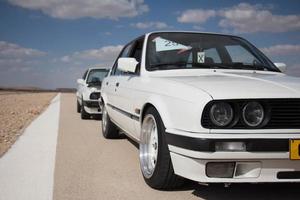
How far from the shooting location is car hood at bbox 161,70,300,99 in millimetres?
3494

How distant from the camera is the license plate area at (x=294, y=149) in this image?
3.42 m

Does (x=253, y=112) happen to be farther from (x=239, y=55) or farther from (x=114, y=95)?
(x=114, y=95)

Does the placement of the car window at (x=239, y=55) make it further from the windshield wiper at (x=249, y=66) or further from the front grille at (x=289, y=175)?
the front grille at (x=289, y=175)

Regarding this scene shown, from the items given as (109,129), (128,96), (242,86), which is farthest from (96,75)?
(242,86)

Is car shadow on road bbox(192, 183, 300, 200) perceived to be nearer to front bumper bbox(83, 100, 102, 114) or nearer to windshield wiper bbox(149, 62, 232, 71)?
windshield wiper bbox(149, 62, 232, 71)

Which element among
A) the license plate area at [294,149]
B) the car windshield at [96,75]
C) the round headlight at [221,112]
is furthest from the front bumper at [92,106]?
the license plate area at [294,149]

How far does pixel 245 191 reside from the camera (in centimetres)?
429

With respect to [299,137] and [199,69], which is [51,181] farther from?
[299,137]

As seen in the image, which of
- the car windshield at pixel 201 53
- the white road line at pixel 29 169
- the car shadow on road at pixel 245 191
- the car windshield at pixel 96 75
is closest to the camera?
the car shadow on road at pixel 245 191

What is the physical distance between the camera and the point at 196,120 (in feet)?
11.4

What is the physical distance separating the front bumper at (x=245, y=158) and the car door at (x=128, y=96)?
1.52 metres

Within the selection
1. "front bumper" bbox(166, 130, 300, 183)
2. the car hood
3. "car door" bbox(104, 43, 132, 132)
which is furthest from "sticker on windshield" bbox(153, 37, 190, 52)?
"front bumper" bbox(166, 130, 300, 183)

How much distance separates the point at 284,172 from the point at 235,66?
1.79 metres

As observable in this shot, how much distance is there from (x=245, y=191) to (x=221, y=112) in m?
1.18
